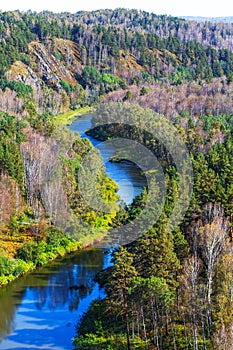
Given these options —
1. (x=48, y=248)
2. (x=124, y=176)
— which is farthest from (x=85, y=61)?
(x=48, y=248)

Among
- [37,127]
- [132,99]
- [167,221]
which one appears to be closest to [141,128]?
[37,127]

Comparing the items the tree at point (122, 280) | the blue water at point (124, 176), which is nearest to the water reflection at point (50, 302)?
the tree at point (122, 280)

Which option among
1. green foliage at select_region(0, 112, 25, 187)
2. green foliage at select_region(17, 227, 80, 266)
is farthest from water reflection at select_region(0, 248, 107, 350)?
green foliage at select_region(0, 112, 25, 187)

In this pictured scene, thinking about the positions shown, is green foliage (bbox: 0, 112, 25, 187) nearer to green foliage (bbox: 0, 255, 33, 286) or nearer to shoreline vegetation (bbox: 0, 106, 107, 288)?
shoreline vegetation (bbox: 0, 106, 107, 288)

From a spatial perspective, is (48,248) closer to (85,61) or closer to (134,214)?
(134,214)

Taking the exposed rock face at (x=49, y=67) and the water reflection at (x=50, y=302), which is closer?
the water reflection at (x=50, y=302)

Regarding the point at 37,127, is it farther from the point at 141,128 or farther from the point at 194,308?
the point at 194,308

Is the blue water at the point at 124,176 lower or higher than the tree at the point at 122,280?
higher

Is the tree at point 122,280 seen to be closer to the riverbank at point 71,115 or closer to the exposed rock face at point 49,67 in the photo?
the riverbank at point 71,115
